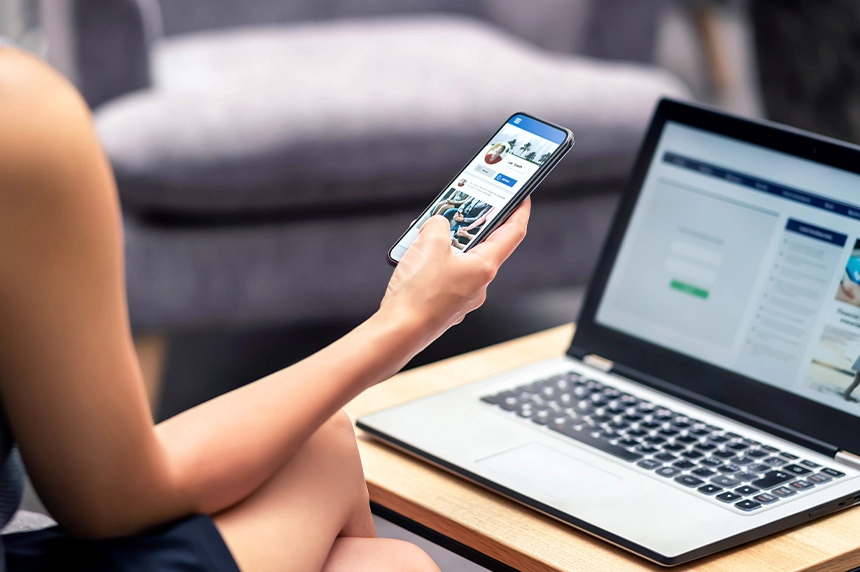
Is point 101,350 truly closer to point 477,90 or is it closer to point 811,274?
point 811,274

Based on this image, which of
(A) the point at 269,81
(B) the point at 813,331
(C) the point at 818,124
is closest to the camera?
(B) the point at 813,331

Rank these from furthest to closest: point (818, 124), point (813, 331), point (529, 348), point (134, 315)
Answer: point (818, 124) < point (134, 315) < point (529, 348) < point (813, 331)

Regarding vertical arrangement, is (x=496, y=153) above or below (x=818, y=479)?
above

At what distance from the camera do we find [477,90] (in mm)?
1761

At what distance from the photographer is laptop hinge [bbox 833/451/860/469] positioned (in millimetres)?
771

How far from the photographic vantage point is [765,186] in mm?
845

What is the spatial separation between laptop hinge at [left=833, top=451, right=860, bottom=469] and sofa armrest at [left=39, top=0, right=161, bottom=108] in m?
1.33

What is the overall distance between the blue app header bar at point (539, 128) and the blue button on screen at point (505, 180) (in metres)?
0.05

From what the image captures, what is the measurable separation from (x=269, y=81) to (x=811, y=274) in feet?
3.77

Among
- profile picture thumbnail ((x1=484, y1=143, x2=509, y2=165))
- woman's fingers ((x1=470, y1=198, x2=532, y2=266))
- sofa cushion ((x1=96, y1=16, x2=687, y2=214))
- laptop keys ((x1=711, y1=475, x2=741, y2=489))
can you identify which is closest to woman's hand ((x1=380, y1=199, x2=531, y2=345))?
woman's fingers ((x1=470, y1=198, x2=532, y2=266))

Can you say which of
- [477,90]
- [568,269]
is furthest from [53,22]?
[568,269]

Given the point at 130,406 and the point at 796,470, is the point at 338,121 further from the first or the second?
the point at 130,406

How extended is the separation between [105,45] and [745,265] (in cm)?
124

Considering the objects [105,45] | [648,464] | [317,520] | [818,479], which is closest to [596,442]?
[648,464]
